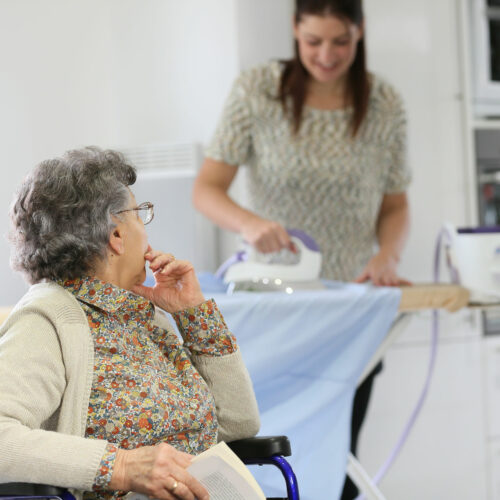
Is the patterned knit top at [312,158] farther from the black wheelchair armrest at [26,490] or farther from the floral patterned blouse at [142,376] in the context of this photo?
the black wheelchair armrest at [26,490]

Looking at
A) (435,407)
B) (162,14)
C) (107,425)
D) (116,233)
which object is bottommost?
(435,407)

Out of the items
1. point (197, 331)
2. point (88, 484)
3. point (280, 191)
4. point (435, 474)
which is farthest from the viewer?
point (435, 474)

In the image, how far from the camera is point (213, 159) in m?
2.23

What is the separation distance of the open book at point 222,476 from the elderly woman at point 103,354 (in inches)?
0.9

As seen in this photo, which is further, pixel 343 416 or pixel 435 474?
pixel 435 474

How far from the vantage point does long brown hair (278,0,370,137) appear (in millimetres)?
2141

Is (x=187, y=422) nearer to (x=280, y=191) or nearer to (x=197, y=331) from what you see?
(x=197, y=331)

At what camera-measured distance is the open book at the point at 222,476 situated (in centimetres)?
109

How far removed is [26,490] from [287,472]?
43cm

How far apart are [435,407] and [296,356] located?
3.93 feet

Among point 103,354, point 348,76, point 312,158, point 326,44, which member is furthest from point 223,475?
point 348,76

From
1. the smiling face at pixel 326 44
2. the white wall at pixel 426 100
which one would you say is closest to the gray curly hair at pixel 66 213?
the smiling face at pixel 326 44

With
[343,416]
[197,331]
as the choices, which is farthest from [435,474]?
[197,331]

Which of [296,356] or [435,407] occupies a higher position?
[296,356]
